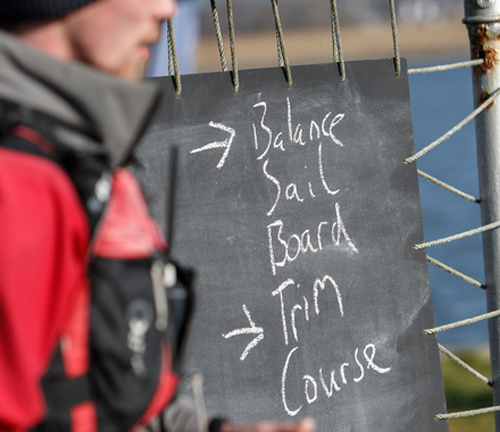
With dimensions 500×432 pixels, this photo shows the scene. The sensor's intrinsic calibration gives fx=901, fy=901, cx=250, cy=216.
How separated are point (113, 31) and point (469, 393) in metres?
4.59

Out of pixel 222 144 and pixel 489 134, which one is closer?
pixel 222 144

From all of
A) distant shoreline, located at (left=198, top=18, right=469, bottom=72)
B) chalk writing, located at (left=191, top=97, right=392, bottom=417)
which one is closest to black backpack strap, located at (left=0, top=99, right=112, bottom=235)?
chalk writing, located at (left=191, top=97, right=392, bottom=417)

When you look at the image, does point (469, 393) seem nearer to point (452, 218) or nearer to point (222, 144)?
point (222, 144)

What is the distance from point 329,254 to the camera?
7.12 ft

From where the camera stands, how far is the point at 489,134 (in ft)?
7.73

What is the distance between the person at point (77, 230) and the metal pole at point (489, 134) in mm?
1388

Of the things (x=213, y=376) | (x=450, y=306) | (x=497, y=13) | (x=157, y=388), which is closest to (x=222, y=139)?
(x=213, y=376)

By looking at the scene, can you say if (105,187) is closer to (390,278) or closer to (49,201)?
(49,201)

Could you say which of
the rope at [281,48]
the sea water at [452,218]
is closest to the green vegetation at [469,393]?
the sea water at [452,218]

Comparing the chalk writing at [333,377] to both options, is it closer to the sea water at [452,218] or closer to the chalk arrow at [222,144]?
the chalk arrow at [222,144]

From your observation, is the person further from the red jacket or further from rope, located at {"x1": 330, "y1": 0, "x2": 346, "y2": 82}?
rope, located at {"x1": 330, "y1": 0, "x2": 346, "y2": 82}

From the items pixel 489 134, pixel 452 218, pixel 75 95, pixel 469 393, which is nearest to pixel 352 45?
pixel 452 218

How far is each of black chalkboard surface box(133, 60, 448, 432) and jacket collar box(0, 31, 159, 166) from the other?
820 millimetres

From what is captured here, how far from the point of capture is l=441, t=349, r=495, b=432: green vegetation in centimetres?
492
